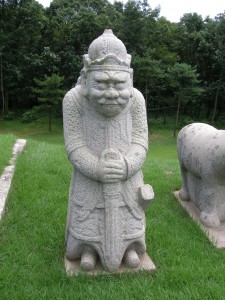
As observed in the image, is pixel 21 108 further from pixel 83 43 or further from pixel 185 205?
pixel 185 205

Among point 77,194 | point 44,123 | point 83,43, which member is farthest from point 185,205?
point 83,43

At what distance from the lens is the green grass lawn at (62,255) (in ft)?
9.37

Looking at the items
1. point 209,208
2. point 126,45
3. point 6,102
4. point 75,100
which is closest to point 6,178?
point 75,100

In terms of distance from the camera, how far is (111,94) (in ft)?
9.22

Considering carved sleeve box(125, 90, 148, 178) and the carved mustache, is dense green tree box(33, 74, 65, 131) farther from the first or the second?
the carved mustache

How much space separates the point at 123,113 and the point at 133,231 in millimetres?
1030

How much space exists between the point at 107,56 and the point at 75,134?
27.7 inches

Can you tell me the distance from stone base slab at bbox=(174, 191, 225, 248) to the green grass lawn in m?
0.07

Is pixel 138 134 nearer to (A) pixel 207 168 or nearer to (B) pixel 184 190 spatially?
(A) pixel 207 168

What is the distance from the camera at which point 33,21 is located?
850 inches

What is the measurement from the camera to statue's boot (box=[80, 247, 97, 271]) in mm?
3082

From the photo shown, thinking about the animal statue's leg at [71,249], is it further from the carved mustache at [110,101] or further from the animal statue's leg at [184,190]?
the animal statue's leg at [184,190]

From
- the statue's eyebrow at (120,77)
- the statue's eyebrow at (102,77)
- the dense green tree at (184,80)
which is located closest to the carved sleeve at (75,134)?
the statue's eyebrow at (102,77)

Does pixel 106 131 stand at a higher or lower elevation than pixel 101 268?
higher
